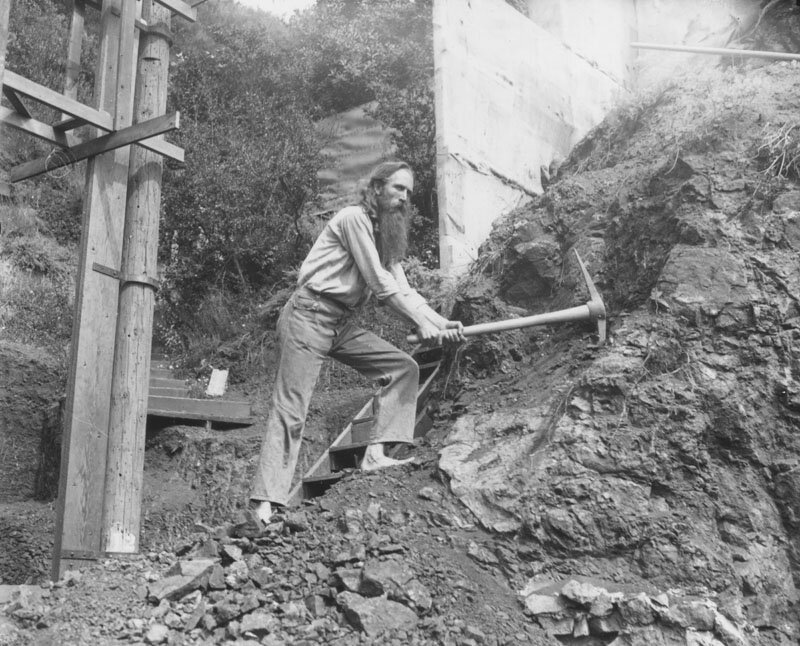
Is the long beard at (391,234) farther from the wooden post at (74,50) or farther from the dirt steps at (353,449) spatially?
the wooden post at (74,50)

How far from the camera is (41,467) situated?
10.2 m

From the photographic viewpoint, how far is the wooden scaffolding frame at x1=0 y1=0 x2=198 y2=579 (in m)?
5.87

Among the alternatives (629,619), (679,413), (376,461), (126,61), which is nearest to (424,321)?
(376,461)

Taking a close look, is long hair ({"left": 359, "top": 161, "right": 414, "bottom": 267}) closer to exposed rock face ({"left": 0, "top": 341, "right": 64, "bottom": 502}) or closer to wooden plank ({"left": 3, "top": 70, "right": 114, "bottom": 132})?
wooden plank ({"left": 3, "top": 70, "right": 114, "bottom": 132})

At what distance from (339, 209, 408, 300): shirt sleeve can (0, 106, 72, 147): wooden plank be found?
2.22m

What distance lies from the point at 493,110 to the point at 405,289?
6.52 metres

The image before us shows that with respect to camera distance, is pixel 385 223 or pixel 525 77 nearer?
pixel 385 223

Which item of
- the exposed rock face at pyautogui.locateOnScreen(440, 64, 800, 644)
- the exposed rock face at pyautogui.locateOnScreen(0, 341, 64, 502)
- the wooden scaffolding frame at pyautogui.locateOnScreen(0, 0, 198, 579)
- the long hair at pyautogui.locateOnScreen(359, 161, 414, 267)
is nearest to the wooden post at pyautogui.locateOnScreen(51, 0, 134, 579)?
the wooden scaffolding frame at pyautogui.locateOnScreen(0, 0, 198, 579)

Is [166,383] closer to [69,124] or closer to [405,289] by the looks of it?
[69,124]

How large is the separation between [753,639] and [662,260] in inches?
102

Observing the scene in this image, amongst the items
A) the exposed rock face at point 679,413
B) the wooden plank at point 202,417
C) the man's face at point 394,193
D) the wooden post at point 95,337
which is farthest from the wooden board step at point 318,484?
the wooden plank at point 202,417

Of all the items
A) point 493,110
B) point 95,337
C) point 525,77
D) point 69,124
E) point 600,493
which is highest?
point 525,77

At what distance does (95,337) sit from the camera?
612 cm

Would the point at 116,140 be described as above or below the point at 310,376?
above
